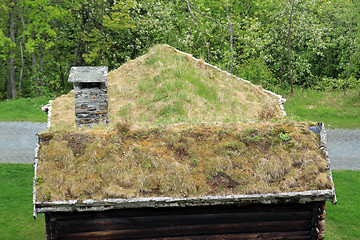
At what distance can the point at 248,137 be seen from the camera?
29.8ft

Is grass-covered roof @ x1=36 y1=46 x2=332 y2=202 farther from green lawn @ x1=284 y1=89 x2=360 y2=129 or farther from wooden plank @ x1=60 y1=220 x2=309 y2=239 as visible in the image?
green lawn @ x1=284 y1=89 x2=360 y2=129

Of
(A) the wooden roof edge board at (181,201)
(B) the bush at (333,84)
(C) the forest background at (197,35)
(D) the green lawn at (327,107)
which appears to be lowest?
(A) the wooden roof edge board at (181,201)

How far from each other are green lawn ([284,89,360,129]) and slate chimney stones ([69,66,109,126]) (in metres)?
12.1

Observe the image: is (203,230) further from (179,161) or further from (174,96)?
(174,96)

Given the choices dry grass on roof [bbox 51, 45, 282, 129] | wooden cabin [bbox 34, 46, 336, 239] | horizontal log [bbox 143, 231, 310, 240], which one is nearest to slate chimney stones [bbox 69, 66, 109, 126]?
A: dry grass on roof [bbox 51, 45, 282, 129]

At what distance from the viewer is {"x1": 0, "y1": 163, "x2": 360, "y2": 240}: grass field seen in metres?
12.9

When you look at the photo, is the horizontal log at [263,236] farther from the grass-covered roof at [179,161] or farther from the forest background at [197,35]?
the forest background at [197,35]

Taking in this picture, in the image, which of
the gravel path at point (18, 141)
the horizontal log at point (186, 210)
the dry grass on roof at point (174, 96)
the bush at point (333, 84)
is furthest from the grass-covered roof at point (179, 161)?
the bush at point (333, 84)

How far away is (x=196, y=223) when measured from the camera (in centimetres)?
837

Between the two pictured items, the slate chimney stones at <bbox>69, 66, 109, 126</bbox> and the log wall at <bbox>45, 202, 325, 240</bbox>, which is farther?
the slate chimney stones at <bbox>69, 66, 109, 126</bbox>

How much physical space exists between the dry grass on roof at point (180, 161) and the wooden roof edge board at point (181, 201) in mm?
132

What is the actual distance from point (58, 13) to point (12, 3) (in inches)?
116

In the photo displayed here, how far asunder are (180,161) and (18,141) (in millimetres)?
13335

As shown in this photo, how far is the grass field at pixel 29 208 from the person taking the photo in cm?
1293
